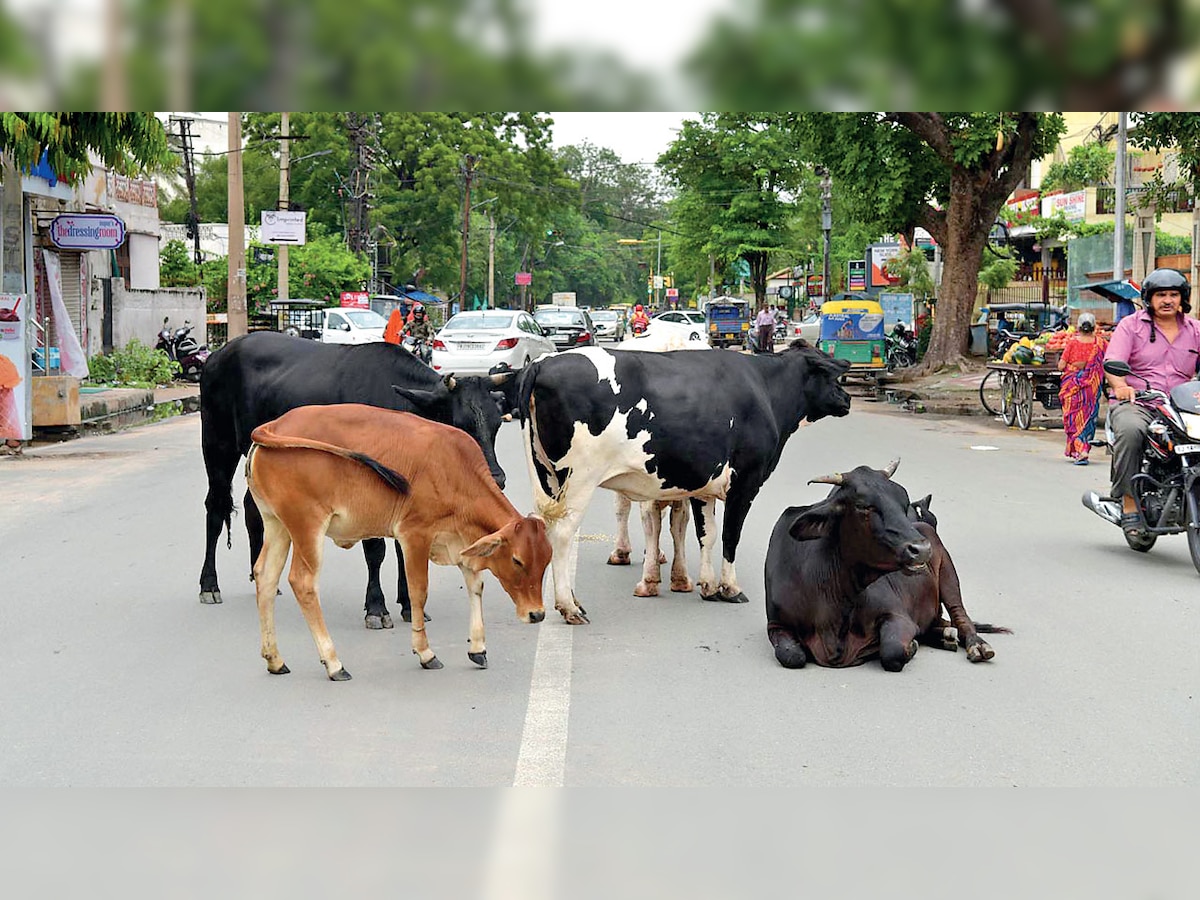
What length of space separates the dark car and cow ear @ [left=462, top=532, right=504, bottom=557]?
38.0 m

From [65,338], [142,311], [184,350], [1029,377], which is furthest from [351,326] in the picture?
[1029,377]

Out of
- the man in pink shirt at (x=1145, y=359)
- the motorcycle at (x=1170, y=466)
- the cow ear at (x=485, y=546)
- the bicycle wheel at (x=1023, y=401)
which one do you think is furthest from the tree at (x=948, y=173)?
the cow ear at (x=485, y=546)

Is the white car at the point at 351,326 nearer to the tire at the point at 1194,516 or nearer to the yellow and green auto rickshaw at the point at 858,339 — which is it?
the yellow and green auto rickshaw at the point at 858,339

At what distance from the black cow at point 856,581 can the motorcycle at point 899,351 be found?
92.1 ft

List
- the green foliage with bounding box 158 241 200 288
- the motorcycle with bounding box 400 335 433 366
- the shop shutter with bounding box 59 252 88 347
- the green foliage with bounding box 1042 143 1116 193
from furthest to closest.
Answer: the green foliage with bounding box 158 241 200 288 < the green foliage with bounding box 1042 143 1116 193 < the motorcycle with bounding box 400 335 433 366 < the shop shutter with bounding box 59 252 88 347

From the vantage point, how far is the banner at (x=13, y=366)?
16922 millimetres

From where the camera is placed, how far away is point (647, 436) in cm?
827

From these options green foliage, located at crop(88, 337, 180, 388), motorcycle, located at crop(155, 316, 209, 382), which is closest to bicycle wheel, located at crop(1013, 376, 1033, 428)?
green foliage, located at crop(88, 337, 180, 388)

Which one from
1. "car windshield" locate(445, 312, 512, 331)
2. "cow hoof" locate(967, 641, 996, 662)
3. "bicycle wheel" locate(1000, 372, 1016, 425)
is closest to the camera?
"cow hoof" locate(967, 641, 996, 662)

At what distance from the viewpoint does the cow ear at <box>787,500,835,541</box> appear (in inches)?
270

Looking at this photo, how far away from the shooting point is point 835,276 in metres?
71.9

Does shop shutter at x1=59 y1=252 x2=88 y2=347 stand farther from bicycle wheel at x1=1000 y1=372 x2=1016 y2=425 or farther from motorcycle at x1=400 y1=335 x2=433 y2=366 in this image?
bicycle wheel at x1=1000 y1=372 x2=1016 y2=425

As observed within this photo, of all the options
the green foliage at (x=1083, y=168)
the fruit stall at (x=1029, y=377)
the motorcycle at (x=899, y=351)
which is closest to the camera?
the fruit stall at (x=1029, y=377)

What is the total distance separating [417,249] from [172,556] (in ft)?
200
